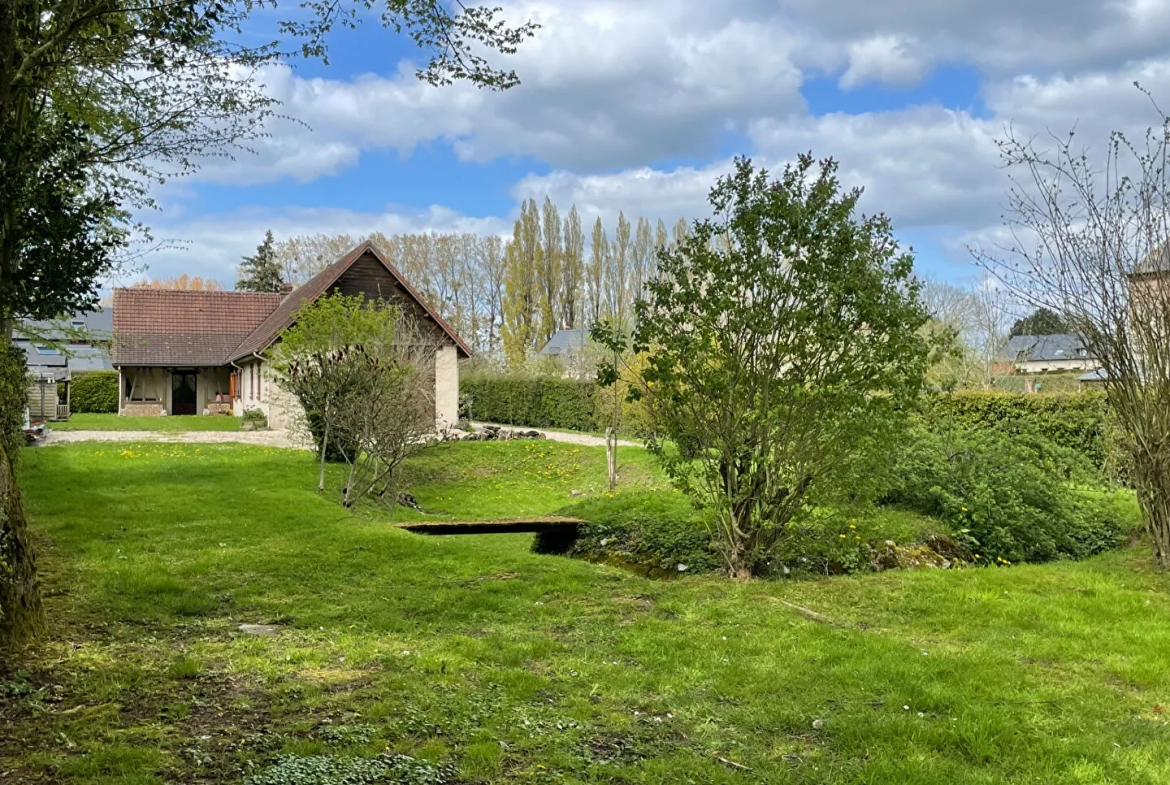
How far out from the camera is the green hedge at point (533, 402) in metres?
31.4

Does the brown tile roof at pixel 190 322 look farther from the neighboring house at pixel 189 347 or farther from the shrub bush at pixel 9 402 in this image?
the shrub bush at pixel 9 402

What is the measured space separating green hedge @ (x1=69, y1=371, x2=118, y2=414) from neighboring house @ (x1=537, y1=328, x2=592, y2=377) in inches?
777

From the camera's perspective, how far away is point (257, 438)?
23266mm

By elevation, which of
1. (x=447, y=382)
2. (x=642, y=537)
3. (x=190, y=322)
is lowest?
(x=642, y=537)

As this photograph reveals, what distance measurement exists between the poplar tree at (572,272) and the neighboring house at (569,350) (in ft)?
5.37

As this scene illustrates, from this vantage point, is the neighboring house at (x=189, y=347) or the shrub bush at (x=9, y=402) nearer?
the shrub bush at (x=9, y=402)

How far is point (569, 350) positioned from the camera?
153 feet

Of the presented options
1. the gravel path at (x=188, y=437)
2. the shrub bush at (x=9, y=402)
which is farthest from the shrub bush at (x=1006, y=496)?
the gravel path at (x=188, y=437)

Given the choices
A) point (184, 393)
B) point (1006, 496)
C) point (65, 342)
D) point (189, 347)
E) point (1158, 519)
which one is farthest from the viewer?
point (184, 393)

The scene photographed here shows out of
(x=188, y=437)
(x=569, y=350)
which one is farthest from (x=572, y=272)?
(x=188, y=437)

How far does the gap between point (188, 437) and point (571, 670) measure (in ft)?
68.7

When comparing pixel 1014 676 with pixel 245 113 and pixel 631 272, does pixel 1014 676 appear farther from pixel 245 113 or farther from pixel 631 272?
pixel 631 272

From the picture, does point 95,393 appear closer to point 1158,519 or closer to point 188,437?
point 188,437

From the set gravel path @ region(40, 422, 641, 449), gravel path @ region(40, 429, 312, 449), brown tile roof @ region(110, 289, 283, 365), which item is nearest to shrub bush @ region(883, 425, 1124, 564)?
gravel path @ region(40, 422, 641, 449)
